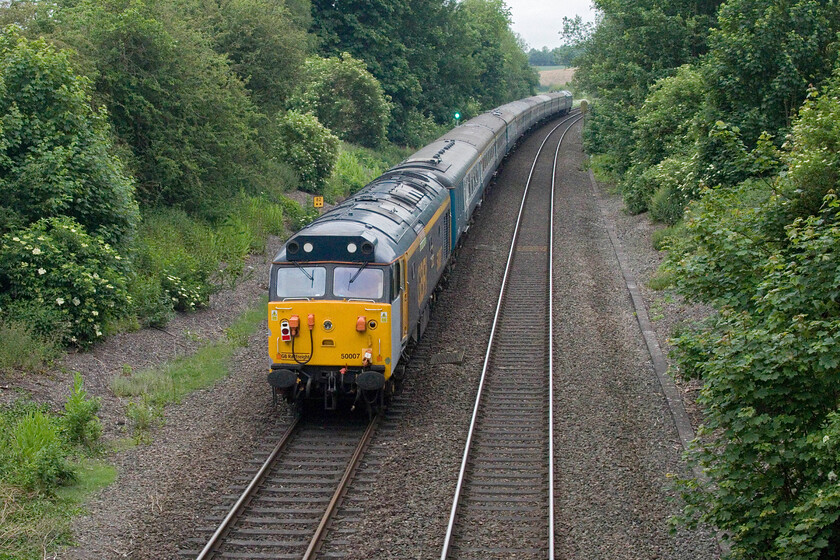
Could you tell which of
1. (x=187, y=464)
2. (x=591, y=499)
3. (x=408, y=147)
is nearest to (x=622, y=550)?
(x=591, y=499)

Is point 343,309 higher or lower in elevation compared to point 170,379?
higher

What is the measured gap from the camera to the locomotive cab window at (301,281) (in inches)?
482

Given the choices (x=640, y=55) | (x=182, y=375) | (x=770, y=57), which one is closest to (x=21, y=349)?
(x=182, y=375)

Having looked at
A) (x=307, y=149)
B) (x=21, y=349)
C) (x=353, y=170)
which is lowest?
(x=21, y=349)

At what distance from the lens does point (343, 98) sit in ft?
128

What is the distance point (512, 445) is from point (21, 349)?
7.76 m

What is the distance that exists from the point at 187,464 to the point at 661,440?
21.8 ft

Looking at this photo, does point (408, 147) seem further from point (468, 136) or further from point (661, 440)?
point (661, 440)

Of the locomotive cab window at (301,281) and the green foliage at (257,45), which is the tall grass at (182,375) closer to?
the locomotive cab window at (301,281)

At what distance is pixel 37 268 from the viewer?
14000 millimetres

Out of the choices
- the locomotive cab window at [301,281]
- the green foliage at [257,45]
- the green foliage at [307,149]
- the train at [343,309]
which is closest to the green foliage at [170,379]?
the train at [343,309]

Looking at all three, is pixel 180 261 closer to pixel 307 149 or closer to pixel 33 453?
pixel 33 453

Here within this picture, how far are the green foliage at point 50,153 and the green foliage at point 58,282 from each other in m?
0.52

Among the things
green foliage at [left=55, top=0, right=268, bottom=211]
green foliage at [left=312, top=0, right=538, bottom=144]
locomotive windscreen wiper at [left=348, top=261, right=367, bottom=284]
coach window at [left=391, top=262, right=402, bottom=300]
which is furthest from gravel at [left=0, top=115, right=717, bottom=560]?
green foliage at [left=312, top=0, right=538, bottom=144]
